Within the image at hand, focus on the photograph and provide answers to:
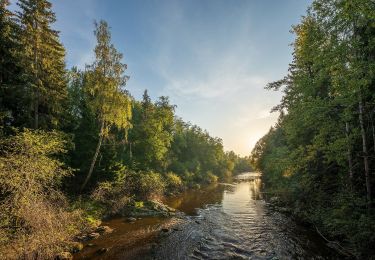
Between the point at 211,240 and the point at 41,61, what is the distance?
1630cm

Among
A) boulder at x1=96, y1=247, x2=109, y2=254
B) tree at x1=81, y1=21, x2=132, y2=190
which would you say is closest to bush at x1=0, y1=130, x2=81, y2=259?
boulder at x1=96, y1=247, x2=109, y2=254

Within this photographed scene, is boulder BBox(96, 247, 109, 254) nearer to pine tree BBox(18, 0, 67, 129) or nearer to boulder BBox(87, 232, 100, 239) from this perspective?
boulder BBox(87, 232, 100, 239)

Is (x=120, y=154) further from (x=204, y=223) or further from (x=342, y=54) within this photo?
(x=342, y=54)

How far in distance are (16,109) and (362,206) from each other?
67.3ft

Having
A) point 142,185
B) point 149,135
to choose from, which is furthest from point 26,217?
point 149,135

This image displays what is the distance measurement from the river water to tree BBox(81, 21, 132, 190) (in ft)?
24.4

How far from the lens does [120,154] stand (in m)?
27.6

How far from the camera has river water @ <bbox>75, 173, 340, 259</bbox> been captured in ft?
39.4

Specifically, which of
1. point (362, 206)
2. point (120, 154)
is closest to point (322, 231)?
point (362, 206)

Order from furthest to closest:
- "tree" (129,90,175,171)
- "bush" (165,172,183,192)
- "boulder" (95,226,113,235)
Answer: "bush" (165,172,183,192), "tree" (129,90,175,171), "boulder" (95,226,113,235)

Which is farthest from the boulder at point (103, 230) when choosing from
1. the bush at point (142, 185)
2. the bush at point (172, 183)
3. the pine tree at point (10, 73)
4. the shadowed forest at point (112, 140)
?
the bush at point (172, 183)

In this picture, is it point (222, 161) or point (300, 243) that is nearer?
point (300, 243)

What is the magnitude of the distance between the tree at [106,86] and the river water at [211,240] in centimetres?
744

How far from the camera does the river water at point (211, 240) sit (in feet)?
39.4
